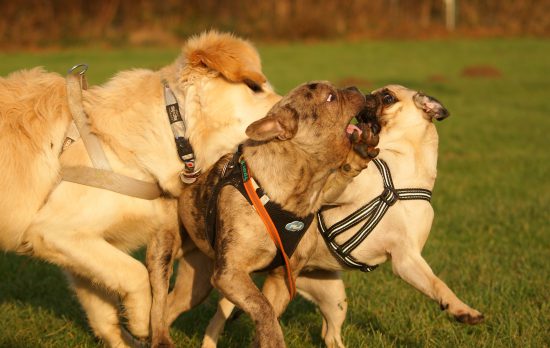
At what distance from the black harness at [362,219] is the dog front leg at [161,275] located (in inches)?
44.1

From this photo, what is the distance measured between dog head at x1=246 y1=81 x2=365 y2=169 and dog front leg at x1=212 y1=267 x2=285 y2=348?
0.93m

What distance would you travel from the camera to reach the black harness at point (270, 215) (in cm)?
480

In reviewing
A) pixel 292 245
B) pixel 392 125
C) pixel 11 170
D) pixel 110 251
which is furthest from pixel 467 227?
pixel 11 170

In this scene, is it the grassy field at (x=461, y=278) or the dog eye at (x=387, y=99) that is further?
the dog eye at (x=387, y=99)

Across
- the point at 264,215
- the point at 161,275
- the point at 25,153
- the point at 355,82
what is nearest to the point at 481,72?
the point at 355,82

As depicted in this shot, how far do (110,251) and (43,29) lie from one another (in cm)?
3328

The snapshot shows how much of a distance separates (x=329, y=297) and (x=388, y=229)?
2.32ft

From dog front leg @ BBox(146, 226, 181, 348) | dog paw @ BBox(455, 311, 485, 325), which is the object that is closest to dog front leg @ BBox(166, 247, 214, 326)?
dog front leg @ BBox(146, 226, 181, 348)

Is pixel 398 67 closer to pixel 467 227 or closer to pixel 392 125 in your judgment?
pixel 467 227

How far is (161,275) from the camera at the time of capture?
536 centimetres

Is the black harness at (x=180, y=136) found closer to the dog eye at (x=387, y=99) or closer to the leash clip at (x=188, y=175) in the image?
the leash clip at (x=188, y=175)

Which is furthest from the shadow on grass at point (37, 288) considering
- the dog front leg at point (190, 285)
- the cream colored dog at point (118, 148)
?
the cream colored dog at point (118, 148)

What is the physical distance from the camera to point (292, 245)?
4855 millimetres

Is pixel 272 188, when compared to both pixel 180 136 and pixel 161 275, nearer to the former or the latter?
pixel 180 136
